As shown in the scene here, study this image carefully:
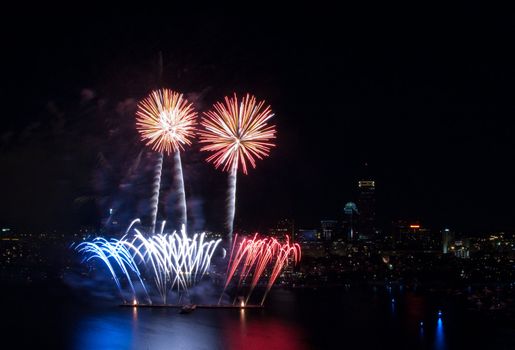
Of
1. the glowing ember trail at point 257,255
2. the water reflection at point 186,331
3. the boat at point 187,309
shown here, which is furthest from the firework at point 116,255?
the glowing ember trail at point 257,255

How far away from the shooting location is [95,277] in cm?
4075

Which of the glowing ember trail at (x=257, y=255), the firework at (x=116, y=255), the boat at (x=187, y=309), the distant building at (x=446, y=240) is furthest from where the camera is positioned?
the distant building at (x=446, y=240)

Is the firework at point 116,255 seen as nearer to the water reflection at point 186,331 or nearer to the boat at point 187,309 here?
the water reflection at point 186,331

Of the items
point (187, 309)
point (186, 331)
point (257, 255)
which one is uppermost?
point (257, 255)

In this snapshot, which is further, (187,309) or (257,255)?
(257,255)

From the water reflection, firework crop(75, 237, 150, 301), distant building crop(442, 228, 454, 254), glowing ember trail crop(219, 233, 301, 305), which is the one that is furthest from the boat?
distant building crop(442, 228, 454, 254)

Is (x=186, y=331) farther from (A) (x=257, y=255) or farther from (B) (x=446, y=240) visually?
(B) (x=446, y=240)

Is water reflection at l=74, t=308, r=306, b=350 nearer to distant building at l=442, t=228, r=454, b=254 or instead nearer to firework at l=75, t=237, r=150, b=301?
firework at l=75, t=237, r=150, b=301

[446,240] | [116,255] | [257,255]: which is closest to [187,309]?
[257,255]

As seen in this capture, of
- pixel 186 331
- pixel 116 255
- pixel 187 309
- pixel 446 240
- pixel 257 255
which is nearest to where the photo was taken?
pixel 186 331

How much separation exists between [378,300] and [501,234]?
53.7m

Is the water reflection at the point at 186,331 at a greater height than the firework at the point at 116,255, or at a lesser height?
lesser

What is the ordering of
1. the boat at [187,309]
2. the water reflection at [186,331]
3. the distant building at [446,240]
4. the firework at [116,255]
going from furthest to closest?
1. the distant building at [446,240]
2. the boat at [187,309]
3. the firework at [116,255]
4. the water reflection at [186,331]

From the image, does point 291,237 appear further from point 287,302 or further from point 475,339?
point 475,339
